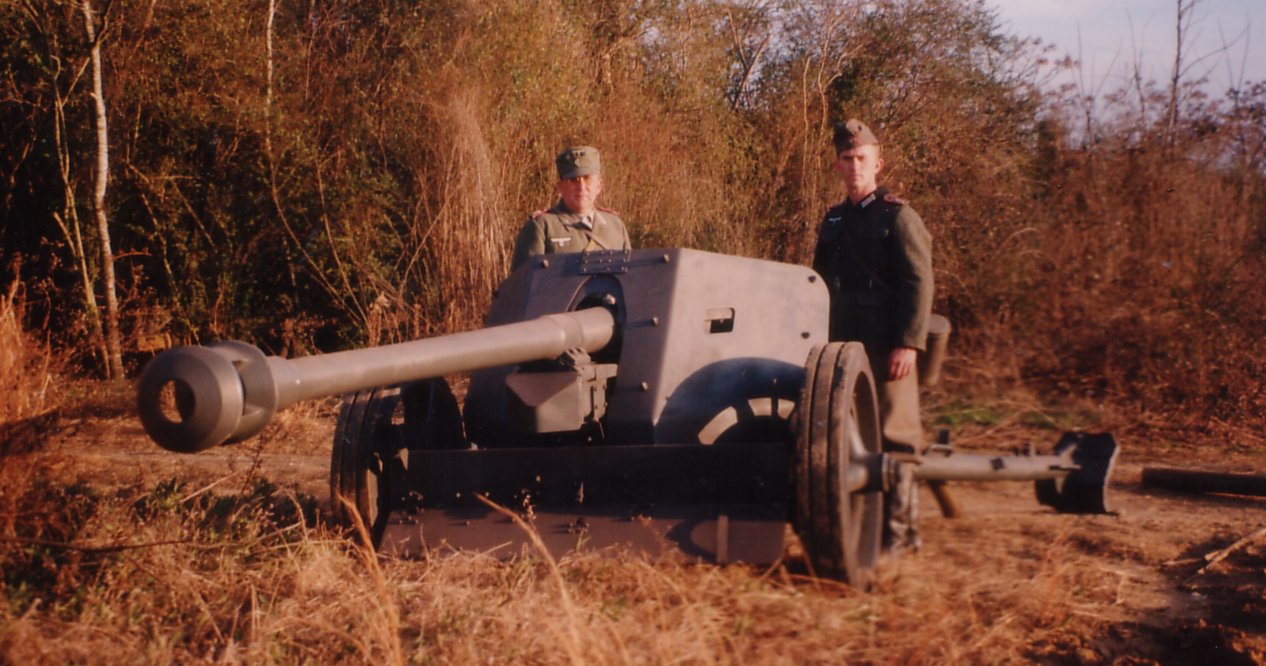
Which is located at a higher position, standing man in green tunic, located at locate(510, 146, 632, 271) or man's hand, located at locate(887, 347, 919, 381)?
standing man in green tunic, located at locate(510, 146, 632, 271)

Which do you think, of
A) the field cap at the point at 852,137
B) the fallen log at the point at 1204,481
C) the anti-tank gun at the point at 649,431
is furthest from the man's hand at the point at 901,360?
the fallen log at the point at 1204,481

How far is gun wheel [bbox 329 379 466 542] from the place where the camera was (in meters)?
4.63

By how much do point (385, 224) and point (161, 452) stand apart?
5.28 m

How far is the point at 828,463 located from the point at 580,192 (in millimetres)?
2938

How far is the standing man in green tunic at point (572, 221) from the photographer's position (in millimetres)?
6234

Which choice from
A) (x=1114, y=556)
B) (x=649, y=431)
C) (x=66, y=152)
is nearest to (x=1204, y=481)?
(x=1114, y=556)

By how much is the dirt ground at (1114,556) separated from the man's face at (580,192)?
2053 mm

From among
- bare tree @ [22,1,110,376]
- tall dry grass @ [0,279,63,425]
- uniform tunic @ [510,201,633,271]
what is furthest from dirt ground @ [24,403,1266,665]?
bare tree @ [22,1,110,376]

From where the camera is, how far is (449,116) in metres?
12.7

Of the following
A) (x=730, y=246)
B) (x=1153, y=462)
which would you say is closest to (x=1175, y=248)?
(x=1153, y=462)

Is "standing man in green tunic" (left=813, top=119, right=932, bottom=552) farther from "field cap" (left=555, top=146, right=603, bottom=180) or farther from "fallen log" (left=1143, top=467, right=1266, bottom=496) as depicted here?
"fallen log" (left=1143, top=467, right=1266, bottom=496)

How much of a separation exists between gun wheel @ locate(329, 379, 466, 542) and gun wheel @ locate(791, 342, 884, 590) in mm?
1512

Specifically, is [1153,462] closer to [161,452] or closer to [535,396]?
[535,396]

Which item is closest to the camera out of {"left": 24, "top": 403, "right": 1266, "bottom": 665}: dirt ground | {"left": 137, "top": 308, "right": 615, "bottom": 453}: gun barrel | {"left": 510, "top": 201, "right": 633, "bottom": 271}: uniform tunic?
{"left": 137, "top": 308, "right": 615, "bottom": 453}: gun barrel
